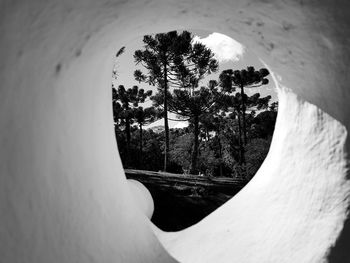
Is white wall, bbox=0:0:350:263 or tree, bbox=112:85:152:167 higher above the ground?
tree, bbox=112:85:152:167

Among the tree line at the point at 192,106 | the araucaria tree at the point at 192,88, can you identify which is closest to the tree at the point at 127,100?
the tree line at the point at 192,106

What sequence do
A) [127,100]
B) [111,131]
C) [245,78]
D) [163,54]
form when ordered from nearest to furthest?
1. [111,131]
2. [163,54]
3. [245,78]
4. [127,100]

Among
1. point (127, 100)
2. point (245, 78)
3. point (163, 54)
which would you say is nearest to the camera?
point (163, 54)

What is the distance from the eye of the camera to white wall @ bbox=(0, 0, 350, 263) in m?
1.25

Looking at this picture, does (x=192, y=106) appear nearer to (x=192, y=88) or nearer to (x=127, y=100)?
(x=192, y=88)

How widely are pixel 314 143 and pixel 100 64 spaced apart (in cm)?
251

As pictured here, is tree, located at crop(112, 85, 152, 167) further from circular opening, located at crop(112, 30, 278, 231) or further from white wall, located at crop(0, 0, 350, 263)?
white wall, located at crop(0, 0, 350, 263)

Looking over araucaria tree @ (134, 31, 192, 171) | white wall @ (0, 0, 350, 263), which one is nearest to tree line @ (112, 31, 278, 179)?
araucaria tree @ (134, 31, 192, 171)

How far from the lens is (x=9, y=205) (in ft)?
3.84

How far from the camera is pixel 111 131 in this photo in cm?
300

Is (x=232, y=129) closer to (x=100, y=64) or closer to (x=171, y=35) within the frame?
(x=171, y=35)

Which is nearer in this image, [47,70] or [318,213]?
[47,70]

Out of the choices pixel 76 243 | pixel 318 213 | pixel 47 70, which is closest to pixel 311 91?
pixel 318 213

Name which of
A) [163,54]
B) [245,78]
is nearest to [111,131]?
[163,54]
